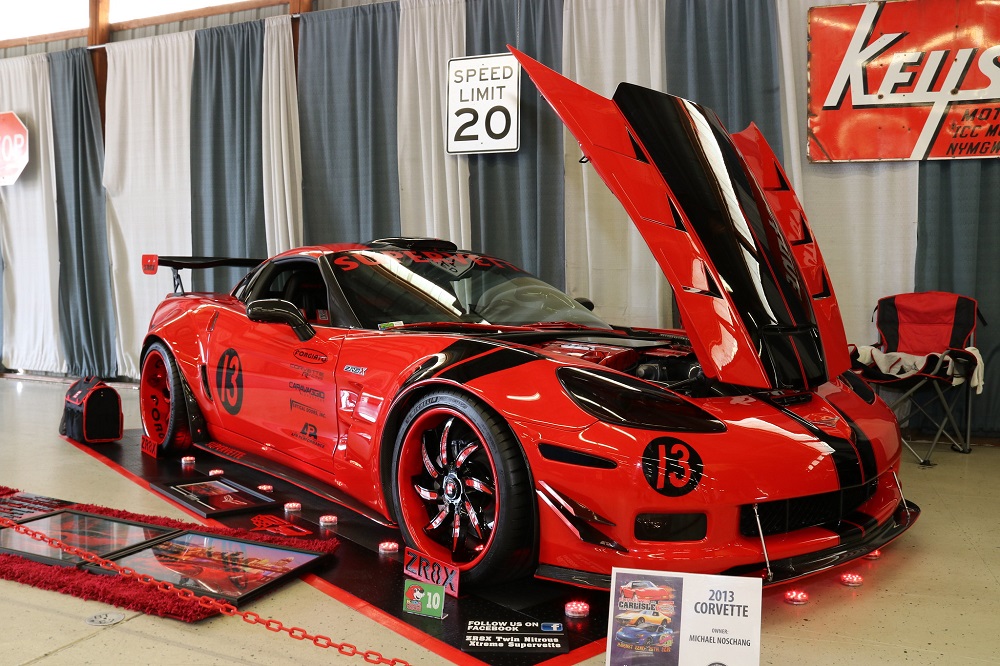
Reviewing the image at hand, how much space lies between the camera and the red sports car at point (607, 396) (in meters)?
2.01

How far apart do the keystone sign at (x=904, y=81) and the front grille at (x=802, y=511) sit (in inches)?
120

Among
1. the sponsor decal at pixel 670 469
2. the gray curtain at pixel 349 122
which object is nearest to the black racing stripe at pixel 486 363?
the sponsor decal at pixel 670 469

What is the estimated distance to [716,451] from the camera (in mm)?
2010

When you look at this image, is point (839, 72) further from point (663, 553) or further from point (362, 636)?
point (362, 636)

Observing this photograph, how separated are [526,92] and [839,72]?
1.96 meters

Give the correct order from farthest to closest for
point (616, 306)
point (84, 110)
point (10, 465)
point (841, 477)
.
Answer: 1. point (84, 110)
2. point (616, 306)
3. point (10, 465)
4. point (841, 477)

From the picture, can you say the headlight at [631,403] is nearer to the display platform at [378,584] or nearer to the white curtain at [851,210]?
the display platform at [378,584]

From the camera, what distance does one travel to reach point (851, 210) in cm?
487

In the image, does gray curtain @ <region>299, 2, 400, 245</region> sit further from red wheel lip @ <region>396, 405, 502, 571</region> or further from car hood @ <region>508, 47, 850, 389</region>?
red wheel lip @ <region>396, 405, 502, 571</region>

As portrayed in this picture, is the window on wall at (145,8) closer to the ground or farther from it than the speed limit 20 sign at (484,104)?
farther from it

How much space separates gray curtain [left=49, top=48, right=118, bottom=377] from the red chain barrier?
204 inches

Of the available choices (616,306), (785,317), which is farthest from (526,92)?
(785,317)

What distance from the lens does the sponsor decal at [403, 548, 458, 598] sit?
7.18 ft

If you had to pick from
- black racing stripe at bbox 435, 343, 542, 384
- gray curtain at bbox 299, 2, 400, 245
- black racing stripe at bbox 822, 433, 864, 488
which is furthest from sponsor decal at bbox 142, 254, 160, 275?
black racing stripe at bbox 822, 433, 864, 488
